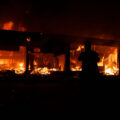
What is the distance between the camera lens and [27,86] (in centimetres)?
530

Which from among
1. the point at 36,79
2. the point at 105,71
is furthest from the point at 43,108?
the point at 105,71

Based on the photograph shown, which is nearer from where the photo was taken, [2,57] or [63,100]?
[63,100]

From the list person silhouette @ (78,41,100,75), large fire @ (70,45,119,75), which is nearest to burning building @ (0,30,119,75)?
large fire @ (70,45,119,75)

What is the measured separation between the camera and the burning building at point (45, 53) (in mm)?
6413

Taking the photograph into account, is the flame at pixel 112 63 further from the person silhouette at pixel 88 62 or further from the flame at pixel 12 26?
the flame at pixel 12 26

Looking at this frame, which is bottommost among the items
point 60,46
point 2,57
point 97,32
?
point 2,57

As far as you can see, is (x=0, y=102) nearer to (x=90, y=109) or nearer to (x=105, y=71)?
(x=90, y=109)

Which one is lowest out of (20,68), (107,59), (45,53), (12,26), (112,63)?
(20,68)

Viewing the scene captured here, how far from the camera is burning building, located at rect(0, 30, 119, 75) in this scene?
6.41 metres

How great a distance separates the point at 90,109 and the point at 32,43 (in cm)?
429

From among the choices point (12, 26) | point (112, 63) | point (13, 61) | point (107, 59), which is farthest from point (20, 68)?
point (112, 63)

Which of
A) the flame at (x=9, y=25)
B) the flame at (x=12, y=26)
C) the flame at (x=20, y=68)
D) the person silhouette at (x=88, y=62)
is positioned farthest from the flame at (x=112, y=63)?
the flame at (x=9, y=25)

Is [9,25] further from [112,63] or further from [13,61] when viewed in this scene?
[112,63]

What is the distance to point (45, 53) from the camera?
26.2 ft
